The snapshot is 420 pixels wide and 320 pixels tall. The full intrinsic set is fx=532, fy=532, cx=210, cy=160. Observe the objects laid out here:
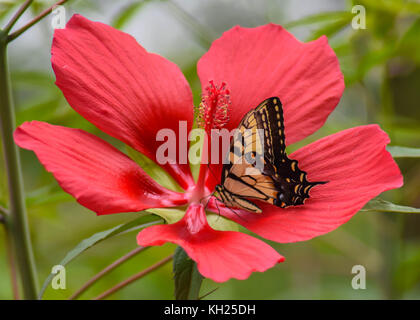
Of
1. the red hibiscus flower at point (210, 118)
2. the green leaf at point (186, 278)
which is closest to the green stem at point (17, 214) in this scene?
the red hibiscus flower at point (210, 118)

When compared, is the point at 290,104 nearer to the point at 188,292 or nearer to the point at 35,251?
the point at 188,292

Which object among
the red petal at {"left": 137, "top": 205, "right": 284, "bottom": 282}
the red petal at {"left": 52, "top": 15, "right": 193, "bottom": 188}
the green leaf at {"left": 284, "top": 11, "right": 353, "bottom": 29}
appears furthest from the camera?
the green leaf at {"left": 284, "top": 11, "right": 353, "bottom": 29}

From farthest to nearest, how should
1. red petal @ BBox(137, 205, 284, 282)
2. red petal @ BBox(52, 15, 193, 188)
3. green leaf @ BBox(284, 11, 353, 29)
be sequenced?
green leaf @ BBox(284, 11, 353, 29)
red petal @ BBox(52, 15, 193, 188)
red petal @ BBox(137, 205, 284, 282)

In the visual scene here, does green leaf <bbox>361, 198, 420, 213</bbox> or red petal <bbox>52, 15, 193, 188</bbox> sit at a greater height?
red petal <bbox>52, 15, 193, 188</bbox>

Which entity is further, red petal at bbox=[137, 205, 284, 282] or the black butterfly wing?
the black butterfly wing

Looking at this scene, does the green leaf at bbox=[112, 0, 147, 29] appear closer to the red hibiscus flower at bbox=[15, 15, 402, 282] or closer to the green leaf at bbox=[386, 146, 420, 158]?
the red hibiscus flower at bbox=[15, 15, 402, 282]

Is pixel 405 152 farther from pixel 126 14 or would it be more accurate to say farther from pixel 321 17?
pixel 126 14

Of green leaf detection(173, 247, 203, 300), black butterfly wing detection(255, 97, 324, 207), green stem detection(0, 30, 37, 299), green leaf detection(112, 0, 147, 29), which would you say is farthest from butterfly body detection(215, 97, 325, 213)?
green leaf detection(112, 0, 147, 29)

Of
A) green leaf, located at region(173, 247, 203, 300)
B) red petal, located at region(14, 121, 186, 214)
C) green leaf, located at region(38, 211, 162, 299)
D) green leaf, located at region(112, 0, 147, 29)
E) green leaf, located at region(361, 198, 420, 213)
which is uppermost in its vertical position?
green leaf, located at region(112, 0, 147, 29)
